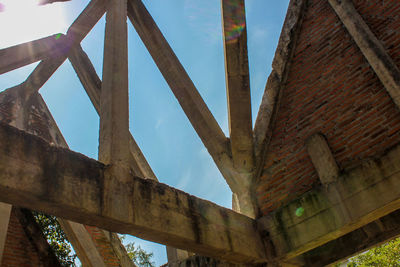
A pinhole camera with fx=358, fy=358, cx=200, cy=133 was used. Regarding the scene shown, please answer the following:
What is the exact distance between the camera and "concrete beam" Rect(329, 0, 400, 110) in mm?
4489

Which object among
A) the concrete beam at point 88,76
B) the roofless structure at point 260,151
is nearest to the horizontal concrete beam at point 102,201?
the roofless structure at point 260,151

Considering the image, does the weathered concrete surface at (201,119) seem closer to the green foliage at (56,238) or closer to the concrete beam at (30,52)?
the concrete beam at (30,52)

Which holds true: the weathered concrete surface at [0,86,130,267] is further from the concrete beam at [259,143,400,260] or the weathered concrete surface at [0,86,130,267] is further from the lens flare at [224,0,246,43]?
the lens flare at [224,0,246,43]

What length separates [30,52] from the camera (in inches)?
215

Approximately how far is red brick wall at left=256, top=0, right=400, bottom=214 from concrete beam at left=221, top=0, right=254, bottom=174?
1.58ft

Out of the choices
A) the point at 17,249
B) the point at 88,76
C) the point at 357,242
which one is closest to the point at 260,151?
the point at 357,242

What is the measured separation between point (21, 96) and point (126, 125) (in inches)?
191

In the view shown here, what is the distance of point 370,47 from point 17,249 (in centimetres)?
658

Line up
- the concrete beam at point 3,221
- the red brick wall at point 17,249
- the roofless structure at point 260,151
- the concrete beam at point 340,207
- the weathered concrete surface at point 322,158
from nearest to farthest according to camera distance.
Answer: the roofless structure at point 260,151
the concrete beam at point 340,207
the weathered concrete surface at point 322,158
the concrete beam at point 3,221
the red brick wall at point 17,249

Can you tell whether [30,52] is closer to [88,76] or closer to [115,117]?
[88,76]

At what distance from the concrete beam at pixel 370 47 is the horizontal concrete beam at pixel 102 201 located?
261 centimetres

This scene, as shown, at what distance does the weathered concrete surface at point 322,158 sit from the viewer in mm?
4375

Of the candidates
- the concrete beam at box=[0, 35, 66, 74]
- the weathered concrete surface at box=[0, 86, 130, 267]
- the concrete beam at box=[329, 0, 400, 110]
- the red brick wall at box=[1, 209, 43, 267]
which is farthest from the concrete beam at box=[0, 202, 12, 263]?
the concrete beam at box=[329, 0, 400, 110]

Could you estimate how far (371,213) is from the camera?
393 centimetres
